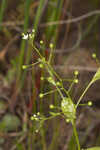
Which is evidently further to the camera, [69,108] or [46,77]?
[46,77]

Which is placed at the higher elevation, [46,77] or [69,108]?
[46,77]

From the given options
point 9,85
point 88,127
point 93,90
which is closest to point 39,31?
point 9,85

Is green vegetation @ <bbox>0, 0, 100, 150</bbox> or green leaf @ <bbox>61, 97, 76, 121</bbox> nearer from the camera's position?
green leaf @ <bbox>61, 97, 76, 121</bbox>

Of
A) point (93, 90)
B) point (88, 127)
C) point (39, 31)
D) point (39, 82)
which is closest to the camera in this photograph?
point (39, 82)

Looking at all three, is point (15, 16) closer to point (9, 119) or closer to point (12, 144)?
point (9, 119)

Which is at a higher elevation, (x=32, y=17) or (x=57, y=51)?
(x=32, y=17)

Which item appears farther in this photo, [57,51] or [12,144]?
[57,51]

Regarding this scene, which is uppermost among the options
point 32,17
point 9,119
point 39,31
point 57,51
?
point 32,17

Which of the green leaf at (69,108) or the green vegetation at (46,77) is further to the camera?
the green vegetation at (46,77)

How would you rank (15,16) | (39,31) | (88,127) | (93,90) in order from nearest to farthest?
1. (88,127)
2. (93,90)
3. (39,31)
4. (15,16)

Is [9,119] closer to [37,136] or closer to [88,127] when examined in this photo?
[37,136]
